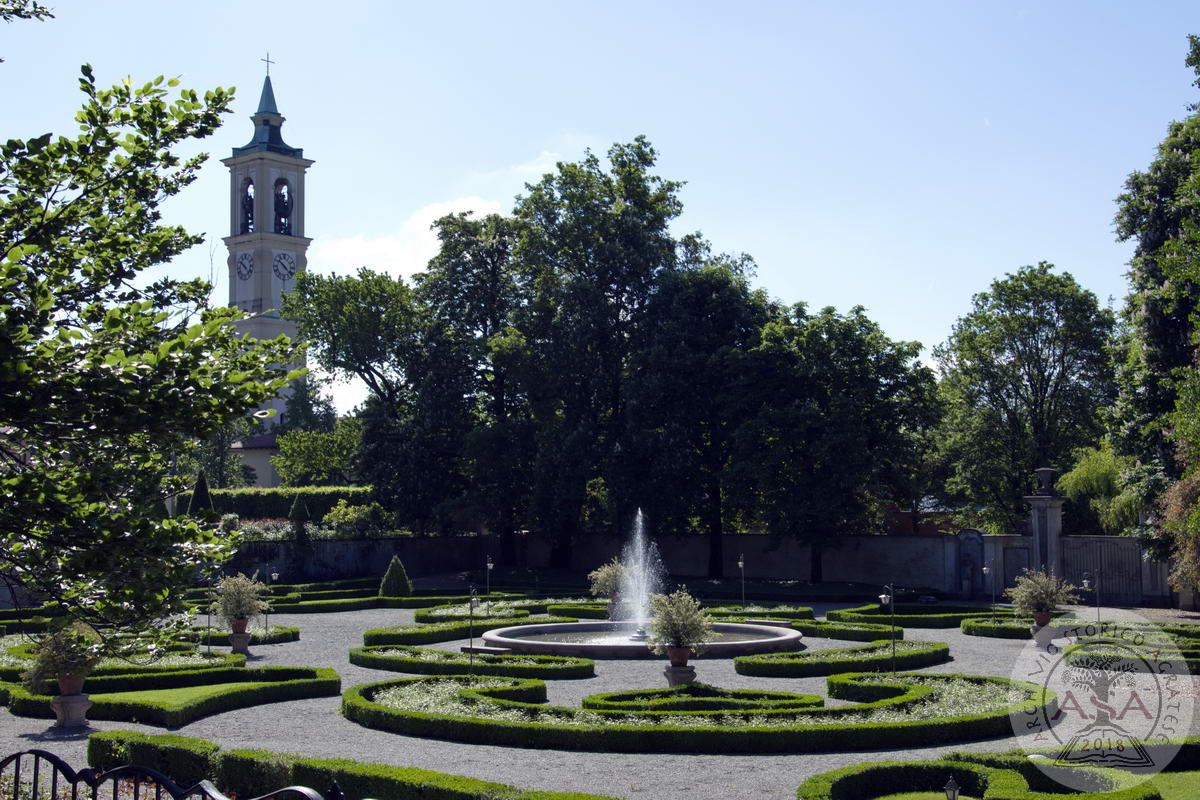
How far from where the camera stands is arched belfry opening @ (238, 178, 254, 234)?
87.4 m

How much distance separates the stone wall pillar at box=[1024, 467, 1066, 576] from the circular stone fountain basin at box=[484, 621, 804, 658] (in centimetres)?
1191

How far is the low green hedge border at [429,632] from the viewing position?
1068 inches

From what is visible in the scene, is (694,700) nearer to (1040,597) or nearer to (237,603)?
(1040,597)

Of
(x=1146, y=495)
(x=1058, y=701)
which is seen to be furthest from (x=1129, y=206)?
(x=1058, y=701)

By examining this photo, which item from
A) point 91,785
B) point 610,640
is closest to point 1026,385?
point 610,640

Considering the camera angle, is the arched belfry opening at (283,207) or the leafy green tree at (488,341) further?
the arched belfry opening at (283,207)

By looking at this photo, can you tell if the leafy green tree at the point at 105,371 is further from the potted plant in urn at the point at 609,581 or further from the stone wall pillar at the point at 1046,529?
the stone wall pillar at the point at 1046,529

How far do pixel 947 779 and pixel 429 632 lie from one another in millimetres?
17311

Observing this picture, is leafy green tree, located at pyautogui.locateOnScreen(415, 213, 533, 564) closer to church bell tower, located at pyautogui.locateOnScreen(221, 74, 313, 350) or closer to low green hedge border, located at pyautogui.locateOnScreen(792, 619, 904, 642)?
low green hedge border, located at pyautogui.locateOnScreen(792, 619, 904, 642)

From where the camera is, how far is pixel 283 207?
87.9 m

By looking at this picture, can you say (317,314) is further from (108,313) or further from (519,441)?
(108,313)

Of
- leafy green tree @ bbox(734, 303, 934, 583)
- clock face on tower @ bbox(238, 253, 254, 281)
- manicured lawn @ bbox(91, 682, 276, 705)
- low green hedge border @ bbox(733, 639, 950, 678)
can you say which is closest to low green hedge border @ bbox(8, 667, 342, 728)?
manicured lawn @ bbox(91, 682, 276, 705)

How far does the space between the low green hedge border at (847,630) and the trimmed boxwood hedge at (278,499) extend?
3305 cm

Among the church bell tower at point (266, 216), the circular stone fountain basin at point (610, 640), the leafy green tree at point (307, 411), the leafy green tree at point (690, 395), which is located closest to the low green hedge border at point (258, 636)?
the circular stone fountain basin at point (610, 640)
